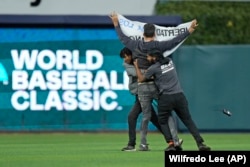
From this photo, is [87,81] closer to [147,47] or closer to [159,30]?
[159,30]

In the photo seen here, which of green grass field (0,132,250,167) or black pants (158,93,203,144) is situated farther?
black pants (158,93,203,144)

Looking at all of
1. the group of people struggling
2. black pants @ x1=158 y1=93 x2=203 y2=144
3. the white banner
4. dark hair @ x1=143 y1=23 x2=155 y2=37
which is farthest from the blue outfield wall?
black pants @ x1=158 y1=93 x2=203 y2=144

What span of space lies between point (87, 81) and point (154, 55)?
8.84 meters

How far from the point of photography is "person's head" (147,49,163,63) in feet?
54.5

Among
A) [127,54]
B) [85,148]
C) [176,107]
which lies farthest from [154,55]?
[85,148]

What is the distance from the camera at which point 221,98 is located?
25609 mm

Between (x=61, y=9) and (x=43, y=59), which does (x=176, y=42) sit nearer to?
(x=43, y=59)

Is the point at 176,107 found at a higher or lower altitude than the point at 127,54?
lower

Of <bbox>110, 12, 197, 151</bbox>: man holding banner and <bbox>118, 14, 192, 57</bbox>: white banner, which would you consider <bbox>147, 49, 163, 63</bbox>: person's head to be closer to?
<bbox>110, 12, 197, 151</bbox>: man holding banner

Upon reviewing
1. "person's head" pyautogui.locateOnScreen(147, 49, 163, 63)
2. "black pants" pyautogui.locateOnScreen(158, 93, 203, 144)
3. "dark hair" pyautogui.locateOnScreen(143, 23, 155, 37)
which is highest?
"dark hair" pyautogui.locateOnScreen(143, 23, 155, 37)

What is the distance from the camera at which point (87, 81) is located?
25359 mm

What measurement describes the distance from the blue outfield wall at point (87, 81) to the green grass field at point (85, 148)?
49 cm

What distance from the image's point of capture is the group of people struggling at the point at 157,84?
54.3ft

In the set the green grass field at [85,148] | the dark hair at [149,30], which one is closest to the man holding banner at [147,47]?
the dark hair at [149,30]
